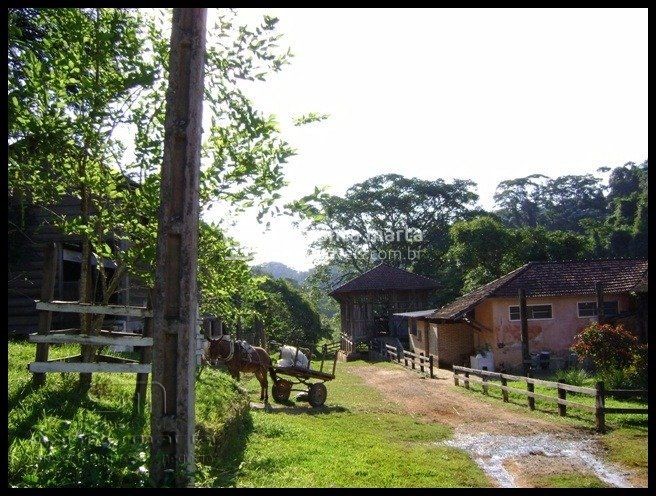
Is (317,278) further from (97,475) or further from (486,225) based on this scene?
(97,475)

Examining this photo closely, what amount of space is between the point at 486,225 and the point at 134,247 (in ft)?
116

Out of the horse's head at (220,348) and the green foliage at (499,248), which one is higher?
the green foliage at (499,248)

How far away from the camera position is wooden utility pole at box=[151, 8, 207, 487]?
5.27m

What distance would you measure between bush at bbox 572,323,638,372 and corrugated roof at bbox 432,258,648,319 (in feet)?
27.0

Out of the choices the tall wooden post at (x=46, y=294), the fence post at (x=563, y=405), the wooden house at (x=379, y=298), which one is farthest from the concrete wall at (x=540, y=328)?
the tall wooden post at (x=46, y=294)

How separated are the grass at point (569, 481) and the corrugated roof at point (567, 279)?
17623 mm

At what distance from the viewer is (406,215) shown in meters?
54.2

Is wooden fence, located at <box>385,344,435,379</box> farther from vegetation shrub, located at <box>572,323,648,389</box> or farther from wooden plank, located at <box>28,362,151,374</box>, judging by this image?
wooden plank, located at <box>28,362,151,374</box>

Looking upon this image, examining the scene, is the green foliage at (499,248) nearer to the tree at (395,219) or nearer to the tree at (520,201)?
the tree at (395,219)

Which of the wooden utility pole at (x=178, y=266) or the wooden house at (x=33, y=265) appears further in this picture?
the wooden house at (x=33, y=265)

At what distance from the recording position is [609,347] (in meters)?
16.7

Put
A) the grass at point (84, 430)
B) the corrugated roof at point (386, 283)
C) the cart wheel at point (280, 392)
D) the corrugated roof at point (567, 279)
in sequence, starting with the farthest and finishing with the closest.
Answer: the corrugated roof at point (386, 283) < the corrugated roof at point (567, 279) < the cart wheel at point (280, 392) < the grass at point (84, 430)

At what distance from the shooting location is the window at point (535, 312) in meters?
25.9

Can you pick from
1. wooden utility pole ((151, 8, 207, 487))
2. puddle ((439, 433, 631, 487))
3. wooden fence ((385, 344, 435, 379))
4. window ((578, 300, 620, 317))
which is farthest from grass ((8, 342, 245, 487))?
window ((578, 300, 620, 317))
